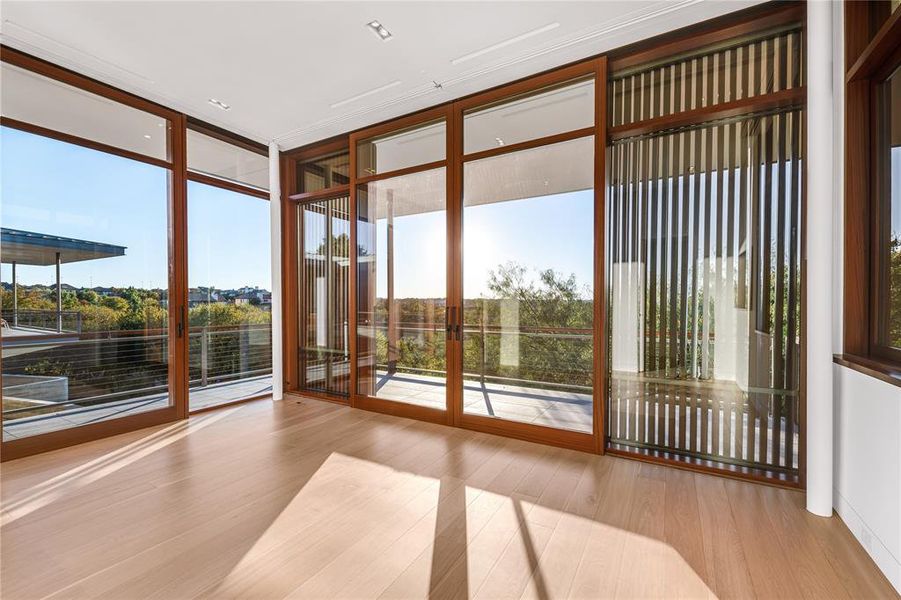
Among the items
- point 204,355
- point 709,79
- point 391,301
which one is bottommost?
point 204,355

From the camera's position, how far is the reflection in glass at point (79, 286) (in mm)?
3117

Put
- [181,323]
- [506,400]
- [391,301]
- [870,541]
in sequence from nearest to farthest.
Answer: [870,541], [506,400], [181,323], [391,301]

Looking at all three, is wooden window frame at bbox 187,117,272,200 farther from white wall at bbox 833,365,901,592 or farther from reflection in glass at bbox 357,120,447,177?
white wall at bbox 833,365,901,592

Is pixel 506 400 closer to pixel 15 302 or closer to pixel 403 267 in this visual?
pixel 403 267

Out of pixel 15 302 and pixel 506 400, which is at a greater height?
pixel 15 302

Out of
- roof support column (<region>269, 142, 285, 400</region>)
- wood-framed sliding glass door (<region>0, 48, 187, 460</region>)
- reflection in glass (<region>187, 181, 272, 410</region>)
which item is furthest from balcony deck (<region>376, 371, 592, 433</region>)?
wood-framed sliding glass door (<region>0, 48, 187, 460</region>)

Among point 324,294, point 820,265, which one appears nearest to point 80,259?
point 324,294

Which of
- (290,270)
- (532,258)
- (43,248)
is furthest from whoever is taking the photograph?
(290,270)

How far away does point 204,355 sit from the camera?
4.57 m

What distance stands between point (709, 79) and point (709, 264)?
4.42 ft

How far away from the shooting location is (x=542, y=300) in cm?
346

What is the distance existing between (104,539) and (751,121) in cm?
472

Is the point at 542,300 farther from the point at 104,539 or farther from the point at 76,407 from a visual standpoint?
the point at 76,407

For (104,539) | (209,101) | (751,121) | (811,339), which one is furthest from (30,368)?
(751,121)
